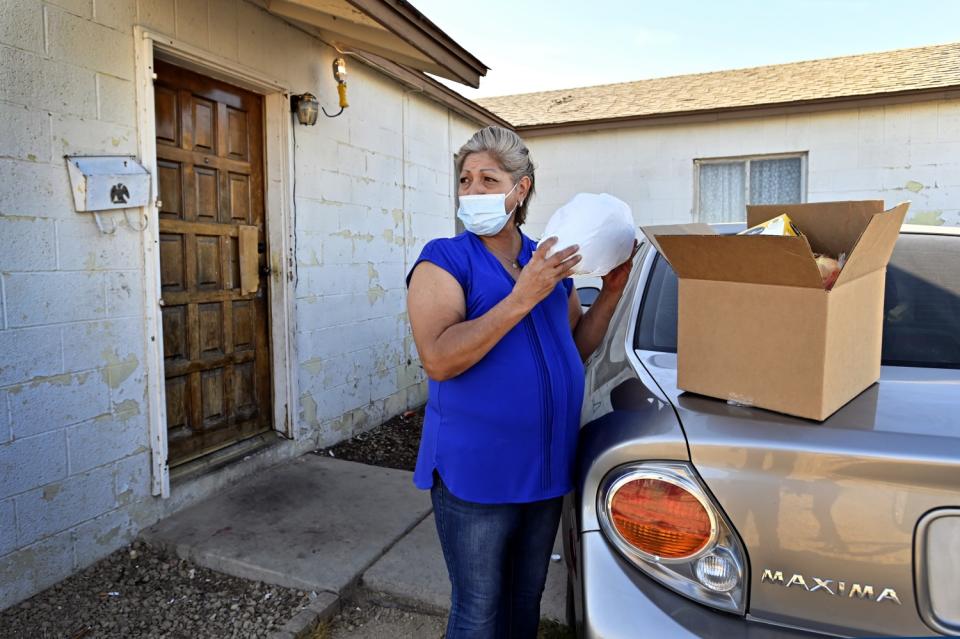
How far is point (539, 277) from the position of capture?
1479 millimetres

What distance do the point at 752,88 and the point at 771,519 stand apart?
917 centimetres

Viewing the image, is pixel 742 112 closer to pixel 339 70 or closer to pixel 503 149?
pixel 339 70

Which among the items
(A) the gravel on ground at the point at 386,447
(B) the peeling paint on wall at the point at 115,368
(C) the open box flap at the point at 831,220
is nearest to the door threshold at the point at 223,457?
(A) the gravel on ground at the point at 386,447

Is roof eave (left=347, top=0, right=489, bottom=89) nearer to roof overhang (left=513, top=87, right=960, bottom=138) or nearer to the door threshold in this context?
the door threshold

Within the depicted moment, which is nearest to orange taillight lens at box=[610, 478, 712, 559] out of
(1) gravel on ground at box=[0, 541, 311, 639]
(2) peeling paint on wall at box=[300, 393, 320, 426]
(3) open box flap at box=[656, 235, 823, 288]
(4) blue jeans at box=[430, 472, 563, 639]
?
(4) blue jeans at box=[430, 472, 563, 639]

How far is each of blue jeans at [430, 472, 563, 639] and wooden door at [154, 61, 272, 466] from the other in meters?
2.50

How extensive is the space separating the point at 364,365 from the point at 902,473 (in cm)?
445

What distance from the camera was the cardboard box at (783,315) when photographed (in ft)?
4.25

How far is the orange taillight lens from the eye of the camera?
4.24 feet

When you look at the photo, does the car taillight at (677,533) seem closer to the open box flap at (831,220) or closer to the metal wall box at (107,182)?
the open box flap at (831,220)

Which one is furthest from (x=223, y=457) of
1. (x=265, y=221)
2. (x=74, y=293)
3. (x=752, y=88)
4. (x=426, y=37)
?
(x=752, y=88)

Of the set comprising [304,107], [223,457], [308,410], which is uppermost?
[304,107]

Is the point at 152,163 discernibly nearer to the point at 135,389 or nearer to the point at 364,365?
the point at 135,389

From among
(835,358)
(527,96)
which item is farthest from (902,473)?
(527,96)
